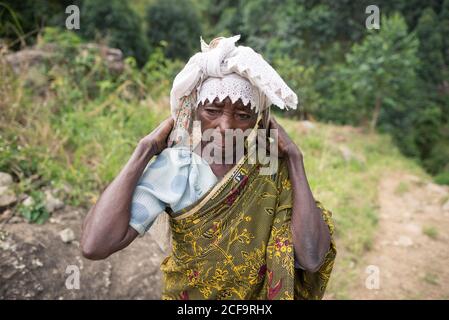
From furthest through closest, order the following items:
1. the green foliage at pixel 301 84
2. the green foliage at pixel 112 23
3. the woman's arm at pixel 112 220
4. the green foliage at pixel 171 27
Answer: the green foliage at pixel 171 27, the green foliage at pixel 112 23, the green foliage at pixel 301 84, the woman's arm at pixel 112 220

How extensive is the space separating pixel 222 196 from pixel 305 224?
1.09 ft

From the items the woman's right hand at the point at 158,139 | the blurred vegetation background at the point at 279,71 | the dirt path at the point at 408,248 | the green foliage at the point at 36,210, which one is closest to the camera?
the woman's right hand at the point at 158,139

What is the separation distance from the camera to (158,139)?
4.52 feet

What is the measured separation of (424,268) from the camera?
3521mm

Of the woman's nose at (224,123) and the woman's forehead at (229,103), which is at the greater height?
the woman's forehead at (229,103)

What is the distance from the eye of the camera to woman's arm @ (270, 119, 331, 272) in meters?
1.36

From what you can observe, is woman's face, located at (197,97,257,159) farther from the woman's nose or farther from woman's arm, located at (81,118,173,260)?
woman's arm, located at (81,118,173,260)

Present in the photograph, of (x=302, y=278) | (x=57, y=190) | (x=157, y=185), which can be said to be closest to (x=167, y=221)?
(x=157, y=185)

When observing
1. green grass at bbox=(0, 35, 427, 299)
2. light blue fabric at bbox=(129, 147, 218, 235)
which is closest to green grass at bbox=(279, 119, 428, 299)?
green grass at bbox=(0, 35, 427, 299)

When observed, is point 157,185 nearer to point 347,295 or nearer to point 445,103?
point 347,295

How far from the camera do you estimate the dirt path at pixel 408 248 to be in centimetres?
320

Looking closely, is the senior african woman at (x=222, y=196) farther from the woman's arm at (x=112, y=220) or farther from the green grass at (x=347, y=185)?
the green grass at (x=347, y=185)

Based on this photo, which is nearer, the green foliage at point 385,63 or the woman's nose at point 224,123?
the woman's nose at point 224,123

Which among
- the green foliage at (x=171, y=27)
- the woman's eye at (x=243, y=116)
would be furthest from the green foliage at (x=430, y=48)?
the woman's eye at (x=243, y=116)
